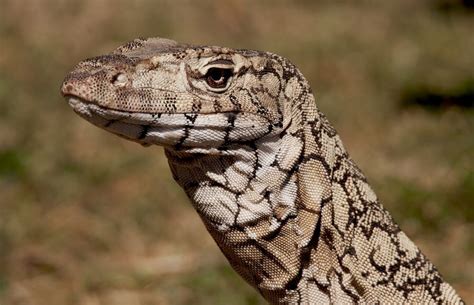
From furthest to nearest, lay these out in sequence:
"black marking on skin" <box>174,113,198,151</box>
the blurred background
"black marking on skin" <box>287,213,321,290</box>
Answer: the blurred background, "black marking on skin" <box>287,213,321,290</box>, "black marking on skin" <box>174,113,198,151</box>

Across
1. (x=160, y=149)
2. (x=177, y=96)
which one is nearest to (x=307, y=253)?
(x=177, y=96)

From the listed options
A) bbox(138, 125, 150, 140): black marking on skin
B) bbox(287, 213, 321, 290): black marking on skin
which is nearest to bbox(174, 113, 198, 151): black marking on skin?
bbox(138, 125, 150, 140): black marking on skin

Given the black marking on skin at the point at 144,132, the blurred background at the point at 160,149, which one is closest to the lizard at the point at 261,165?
the black marking on skin at the point at 144,132

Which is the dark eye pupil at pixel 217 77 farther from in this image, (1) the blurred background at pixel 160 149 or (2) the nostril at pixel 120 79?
(1) the blurred background at pixel 160 149

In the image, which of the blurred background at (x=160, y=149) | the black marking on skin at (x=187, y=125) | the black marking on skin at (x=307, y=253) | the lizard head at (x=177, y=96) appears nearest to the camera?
the lizard head at (x=177, y=96)

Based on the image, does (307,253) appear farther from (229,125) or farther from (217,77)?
(217,77)

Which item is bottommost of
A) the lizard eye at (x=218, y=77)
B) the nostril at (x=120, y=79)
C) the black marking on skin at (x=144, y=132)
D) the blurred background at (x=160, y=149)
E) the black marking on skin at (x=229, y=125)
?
the black marking on skin at (x=144, y=132)

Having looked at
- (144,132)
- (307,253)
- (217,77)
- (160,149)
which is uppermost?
(160,149)

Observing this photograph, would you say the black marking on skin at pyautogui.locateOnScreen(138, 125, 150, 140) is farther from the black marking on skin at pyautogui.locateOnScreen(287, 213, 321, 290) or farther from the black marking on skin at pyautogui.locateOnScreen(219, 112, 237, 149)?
the black marking on skin at pyautogui.locateOnScreen(287, 213, 321, 290)
